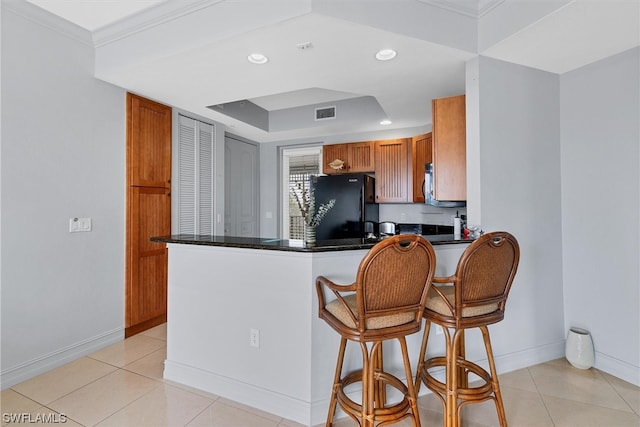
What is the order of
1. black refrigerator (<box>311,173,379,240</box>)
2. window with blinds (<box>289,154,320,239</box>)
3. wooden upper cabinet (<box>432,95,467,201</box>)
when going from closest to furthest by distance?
wooden upper cabinet (<box>432,95,467,201</box>)
black refrigerator (<box>311,173,379,240</box>)
window with blinds (<box>289,154,320,239</box>)

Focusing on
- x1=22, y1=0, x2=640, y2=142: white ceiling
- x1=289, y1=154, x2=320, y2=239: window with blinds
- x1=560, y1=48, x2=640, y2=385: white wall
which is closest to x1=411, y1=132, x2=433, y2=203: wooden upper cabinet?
x1=22, y1=0, x2=640, y2=142: white ceiling

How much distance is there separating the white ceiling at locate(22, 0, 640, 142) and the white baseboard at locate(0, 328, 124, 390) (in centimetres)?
230

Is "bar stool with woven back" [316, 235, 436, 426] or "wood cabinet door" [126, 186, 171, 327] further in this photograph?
"wood cabinet door" [126, 186, 171, 327]

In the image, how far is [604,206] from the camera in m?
2.40

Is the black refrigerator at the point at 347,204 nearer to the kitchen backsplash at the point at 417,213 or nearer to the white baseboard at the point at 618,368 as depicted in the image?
the kitchen backsplash at the point at 417,213

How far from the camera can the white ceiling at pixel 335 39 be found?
1.92 m

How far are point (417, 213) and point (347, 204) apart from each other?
1014mm

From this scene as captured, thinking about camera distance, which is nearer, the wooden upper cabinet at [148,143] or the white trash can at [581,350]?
the white trash can at [581,350]

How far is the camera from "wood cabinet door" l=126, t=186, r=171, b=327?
3.04m

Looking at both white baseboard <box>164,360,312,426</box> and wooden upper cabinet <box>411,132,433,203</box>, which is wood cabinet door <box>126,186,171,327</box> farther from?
wooden upper cabinet <box>411,132,433,203</box>

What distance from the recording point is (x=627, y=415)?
1879 mm

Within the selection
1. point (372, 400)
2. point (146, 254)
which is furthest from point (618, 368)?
point (146, 254)

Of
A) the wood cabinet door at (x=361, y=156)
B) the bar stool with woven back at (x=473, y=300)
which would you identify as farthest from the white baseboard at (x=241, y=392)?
the wood cabinet door at (x=361, y=156)

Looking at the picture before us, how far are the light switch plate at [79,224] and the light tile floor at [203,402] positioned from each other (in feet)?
3.57
